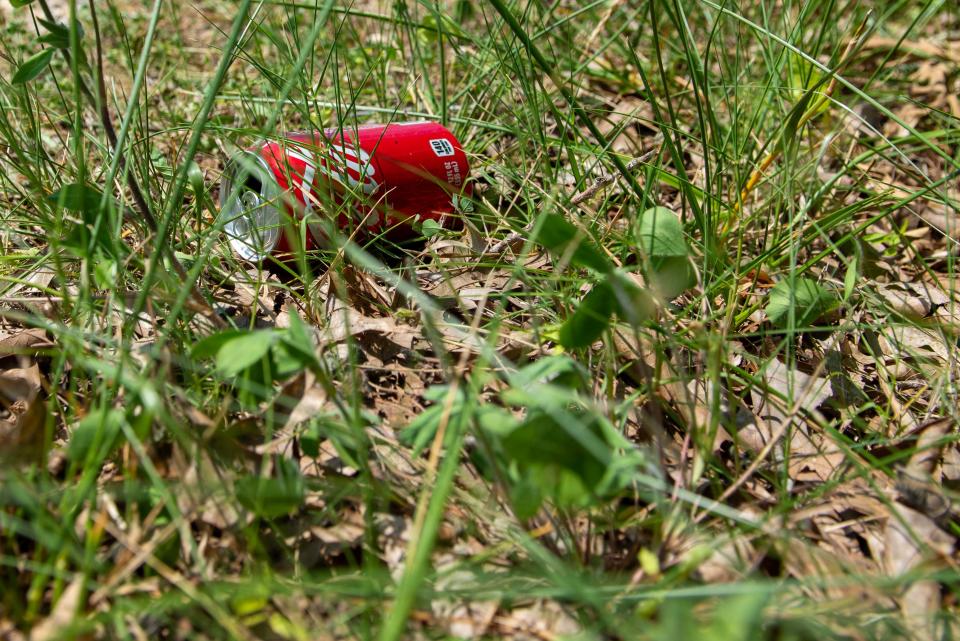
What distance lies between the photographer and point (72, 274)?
132 cm

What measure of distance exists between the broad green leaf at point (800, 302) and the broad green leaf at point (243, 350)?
0.79 m

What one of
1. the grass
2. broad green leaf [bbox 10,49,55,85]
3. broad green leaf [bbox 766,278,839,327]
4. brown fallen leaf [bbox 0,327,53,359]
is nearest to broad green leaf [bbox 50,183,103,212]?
the grass

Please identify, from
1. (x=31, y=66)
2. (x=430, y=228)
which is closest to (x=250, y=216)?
(x=430, y=228)

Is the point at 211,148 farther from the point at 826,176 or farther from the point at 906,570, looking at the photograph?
the point at 906,570

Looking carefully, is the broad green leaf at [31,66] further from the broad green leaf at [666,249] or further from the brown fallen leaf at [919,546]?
the brown fallen leaf at [919,546]

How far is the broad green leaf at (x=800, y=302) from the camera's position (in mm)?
1266

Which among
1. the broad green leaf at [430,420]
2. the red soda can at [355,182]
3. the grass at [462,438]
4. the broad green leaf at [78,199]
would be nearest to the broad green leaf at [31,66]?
the grass at [462,438]

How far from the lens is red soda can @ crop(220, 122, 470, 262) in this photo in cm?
139

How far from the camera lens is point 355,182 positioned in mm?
1462

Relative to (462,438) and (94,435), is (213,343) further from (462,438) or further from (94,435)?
(462,438)

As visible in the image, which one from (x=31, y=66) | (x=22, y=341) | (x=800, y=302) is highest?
(x=31, y=66)

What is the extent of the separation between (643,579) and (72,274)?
101cm

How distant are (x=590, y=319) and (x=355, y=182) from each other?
660mm

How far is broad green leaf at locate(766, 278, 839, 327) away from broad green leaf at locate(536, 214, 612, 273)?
1.56 feet
